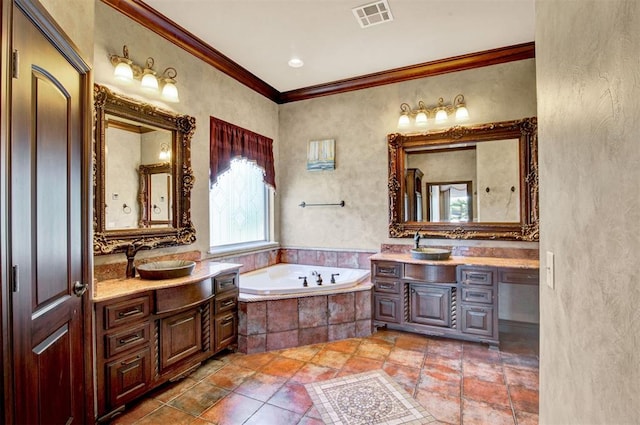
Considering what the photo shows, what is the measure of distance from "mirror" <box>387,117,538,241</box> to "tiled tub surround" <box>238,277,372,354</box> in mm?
1037

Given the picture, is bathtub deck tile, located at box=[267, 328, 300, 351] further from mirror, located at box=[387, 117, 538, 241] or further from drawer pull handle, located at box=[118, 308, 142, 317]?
mirror, located at box=[387, 117, 538, 241]

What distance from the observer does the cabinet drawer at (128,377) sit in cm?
202

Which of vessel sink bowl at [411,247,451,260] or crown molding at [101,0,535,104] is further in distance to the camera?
vessel sink bowl at [411,247,451,260]

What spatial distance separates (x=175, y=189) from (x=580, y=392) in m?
3.06

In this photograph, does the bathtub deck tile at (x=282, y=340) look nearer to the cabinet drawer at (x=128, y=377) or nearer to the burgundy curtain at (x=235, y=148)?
the cabinet drawer at (x=128, y=377)

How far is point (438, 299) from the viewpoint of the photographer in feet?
10.7

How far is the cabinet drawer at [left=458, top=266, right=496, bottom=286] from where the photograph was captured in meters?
3.08

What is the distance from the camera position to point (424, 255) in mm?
3369

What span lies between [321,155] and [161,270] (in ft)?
8.12

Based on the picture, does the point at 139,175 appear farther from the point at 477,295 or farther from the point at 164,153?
the point at 477,295

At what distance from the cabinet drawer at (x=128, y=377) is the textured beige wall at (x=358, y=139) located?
2490 mm

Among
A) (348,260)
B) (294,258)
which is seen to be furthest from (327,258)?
(294,258)

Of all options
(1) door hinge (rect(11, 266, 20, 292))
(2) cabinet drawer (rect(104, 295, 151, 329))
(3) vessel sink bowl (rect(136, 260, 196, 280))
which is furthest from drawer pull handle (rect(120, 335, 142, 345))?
(1) door hinge (rect(11, 266, 20, 292))

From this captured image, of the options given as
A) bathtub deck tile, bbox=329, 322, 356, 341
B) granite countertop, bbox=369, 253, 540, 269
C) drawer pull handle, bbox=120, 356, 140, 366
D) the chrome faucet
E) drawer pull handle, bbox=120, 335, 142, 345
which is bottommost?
bathtub deck tile, bbox=329, 322, 356, 341
